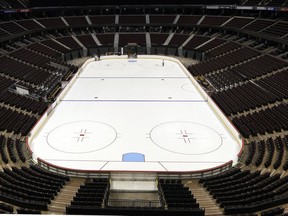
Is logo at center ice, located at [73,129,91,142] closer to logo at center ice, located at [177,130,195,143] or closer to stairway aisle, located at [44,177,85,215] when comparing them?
stairway aisle, located at [44,177,85,215]

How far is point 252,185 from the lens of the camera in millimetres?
10164

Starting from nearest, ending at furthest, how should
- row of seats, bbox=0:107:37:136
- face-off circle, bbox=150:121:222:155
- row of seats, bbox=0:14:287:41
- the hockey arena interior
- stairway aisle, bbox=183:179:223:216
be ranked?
stairway aisle, bbox=183:179:223:216, the hockey arena interior, face-off circle, bbox=150:121:222:155, row of seats, bbox=0:107:37:136, row of seats, bbox=0:14:287:41

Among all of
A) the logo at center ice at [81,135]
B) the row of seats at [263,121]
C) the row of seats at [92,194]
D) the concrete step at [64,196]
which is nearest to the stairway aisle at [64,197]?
the concrete step at [64,196]

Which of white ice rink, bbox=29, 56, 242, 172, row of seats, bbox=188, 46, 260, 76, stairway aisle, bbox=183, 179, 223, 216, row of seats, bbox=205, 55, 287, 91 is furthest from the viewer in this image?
row of seats, bbox=188, 46, 260, 76

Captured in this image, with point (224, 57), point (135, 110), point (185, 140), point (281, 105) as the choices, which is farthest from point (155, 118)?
point (224, 57)

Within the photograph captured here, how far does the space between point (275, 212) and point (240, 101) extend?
11.9 m

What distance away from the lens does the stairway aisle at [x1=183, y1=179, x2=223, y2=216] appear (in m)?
8.96

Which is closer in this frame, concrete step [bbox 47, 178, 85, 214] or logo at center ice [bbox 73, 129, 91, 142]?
concrete step [bbox 47, 178, 85, 214]

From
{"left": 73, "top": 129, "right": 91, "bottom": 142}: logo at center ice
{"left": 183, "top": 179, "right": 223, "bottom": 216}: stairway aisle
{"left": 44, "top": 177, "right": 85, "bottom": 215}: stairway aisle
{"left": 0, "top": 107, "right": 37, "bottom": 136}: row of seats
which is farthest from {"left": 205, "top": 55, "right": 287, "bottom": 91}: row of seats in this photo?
{"left": 44, "top": 177, "right": 85, "bottom": 215}: stairway aisle

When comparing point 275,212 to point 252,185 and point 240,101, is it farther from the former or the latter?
point 240,101

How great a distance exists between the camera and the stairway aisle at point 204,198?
896 centimetres

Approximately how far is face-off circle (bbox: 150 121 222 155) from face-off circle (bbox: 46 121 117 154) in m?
2.46

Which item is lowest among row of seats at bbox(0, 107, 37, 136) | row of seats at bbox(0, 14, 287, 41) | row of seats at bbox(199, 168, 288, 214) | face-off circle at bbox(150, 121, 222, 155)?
face-off circle at bbox(150, 121, 222, 155)

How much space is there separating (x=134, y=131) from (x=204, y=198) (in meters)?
6.72
